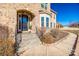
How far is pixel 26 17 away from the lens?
17.8ft

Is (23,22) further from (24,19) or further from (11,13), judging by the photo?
(11,13)

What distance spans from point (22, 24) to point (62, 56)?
3.62 feet

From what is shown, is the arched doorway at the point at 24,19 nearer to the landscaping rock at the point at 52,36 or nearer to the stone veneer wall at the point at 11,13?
the stone veneer wall at the point at 11,13

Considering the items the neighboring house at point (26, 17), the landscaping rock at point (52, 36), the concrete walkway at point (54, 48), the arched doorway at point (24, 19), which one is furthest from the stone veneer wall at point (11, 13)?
the landscaping rock at point (52, 36)

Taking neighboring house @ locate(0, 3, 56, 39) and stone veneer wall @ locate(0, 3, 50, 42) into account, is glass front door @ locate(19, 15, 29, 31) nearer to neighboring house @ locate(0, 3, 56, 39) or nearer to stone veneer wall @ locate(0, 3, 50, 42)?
neighboring house @ locate(0, 3, 56, 39)

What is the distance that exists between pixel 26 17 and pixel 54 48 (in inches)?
35.7

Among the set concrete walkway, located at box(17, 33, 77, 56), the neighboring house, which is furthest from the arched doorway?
concrete walkway, located at box(17, 33, 77, 56)

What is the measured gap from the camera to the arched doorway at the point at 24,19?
5.39 m

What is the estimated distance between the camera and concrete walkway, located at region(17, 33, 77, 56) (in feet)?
16.9

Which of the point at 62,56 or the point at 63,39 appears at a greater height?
the point at 63,39

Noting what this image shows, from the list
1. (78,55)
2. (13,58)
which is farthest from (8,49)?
(78,55)

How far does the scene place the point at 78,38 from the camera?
5.29m

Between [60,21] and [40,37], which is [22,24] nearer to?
[40,37]

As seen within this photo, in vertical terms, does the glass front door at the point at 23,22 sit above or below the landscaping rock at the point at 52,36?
above
